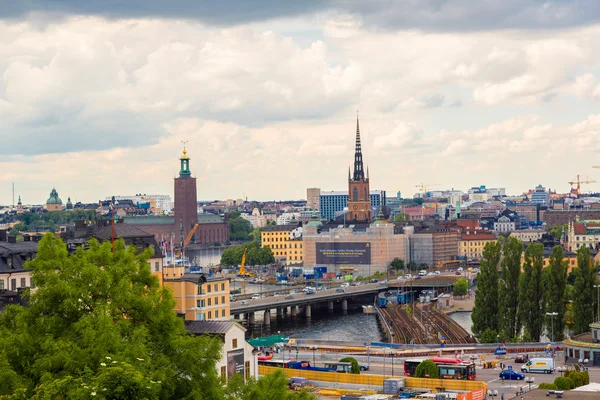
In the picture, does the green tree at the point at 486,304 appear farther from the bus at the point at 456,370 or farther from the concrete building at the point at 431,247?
the concrete building at the point at 431,247

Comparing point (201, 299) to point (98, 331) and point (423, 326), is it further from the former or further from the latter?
point (423, 326)

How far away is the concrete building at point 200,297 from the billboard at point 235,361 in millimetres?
13822

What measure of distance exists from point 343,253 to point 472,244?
3391cm

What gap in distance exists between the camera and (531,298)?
62188 millimetres

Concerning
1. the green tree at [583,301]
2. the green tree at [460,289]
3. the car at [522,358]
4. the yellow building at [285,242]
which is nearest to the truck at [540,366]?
the car at [522,358]

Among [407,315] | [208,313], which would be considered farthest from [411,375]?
A: [407,315]

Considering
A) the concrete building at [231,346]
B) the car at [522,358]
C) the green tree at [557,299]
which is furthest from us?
the green tree at [557,299]

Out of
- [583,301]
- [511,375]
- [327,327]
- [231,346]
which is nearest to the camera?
[231,346]

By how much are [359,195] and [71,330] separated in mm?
154676

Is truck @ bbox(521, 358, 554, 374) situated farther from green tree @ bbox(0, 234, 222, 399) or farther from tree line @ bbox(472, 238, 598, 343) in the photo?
green tree @ bbox(0, 234, 222, 399)

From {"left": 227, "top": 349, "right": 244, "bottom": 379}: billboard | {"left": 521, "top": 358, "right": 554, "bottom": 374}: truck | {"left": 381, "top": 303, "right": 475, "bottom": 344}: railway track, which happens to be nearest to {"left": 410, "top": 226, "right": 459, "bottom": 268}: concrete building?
{"left": 381, "top": 303, "right": 475, "bottom": 344}: railway track

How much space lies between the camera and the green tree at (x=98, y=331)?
73.8 feet

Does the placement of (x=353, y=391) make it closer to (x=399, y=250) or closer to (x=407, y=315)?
(x=407, y=315)

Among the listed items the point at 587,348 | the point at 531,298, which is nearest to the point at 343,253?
the point at 531,298
